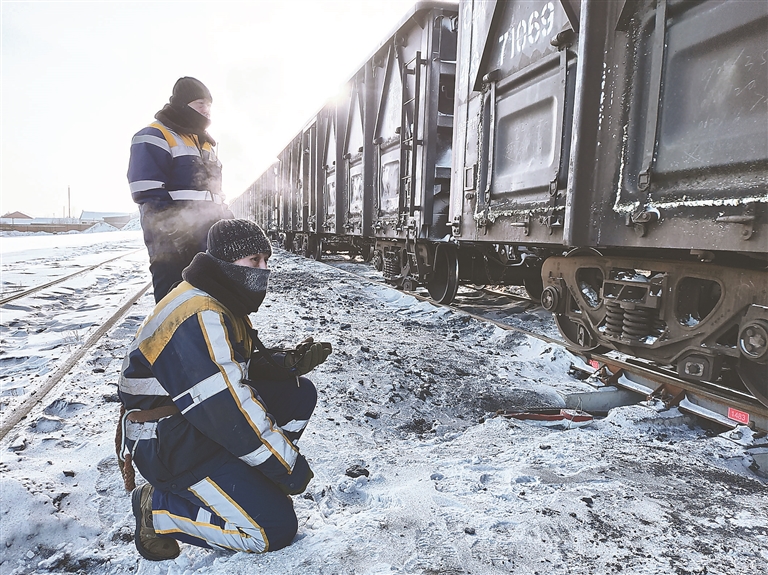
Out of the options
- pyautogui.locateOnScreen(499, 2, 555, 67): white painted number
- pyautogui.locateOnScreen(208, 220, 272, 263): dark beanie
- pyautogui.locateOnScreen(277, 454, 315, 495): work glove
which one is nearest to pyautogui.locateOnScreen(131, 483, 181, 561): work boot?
pyautogui.locateOnScreen(277, 454, 315, 495): work glove

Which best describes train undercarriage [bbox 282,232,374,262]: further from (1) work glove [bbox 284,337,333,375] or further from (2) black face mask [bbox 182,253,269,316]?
(2) black face mask [bbox 182,253,269,316]

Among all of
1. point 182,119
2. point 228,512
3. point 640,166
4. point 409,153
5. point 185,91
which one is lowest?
point 228,512

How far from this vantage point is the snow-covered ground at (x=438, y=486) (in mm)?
1750

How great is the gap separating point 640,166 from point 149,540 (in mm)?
3099

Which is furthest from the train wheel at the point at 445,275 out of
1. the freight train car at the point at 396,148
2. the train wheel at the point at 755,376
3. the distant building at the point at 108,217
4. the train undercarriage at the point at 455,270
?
the distant building at the point at 108,217

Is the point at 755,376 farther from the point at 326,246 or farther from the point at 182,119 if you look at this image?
the point at 326,246

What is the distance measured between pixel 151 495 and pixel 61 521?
47 centimetres

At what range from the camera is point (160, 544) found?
176 centimetres

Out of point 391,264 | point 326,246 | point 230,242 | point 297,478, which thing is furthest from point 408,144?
point 326,246

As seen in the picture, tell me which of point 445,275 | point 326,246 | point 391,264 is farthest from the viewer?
point 326,246

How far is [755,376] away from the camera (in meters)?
2.66

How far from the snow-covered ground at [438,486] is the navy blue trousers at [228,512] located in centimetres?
8

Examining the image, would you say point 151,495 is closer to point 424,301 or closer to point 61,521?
point 61,521

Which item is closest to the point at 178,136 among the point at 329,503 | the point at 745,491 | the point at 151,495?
the point at 151,495
